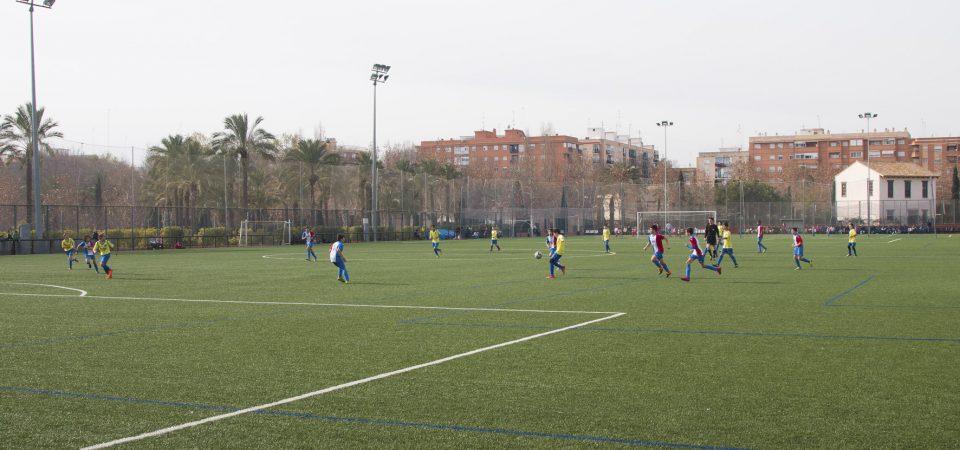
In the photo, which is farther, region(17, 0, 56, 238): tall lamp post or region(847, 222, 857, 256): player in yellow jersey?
region(17, 0, 56, 238): tall lamp post

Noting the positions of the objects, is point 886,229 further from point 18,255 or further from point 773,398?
point 773,398

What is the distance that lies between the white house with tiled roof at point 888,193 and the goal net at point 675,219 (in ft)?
54.5

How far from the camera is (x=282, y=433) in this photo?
742cm

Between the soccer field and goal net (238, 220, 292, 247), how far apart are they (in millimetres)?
42888

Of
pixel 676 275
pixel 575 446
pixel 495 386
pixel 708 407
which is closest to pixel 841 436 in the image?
pixel 708 407

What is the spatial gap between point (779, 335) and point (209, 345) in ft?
28.5

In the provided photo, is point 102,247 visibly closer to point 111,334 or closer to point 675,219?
point 111,334

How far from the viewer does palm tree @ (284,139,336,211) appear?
244ft

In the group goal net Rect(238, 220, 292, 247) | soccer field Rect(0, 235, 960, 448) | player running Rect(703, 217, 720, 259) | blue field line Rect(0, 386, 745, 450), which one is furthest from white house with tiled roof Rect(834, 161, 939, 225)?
blue field line Rect(0, 386, 745, 450)

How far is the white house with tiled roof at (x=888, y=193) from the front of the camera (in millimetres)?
98812

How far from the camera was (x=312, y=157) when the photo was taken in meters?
76.7

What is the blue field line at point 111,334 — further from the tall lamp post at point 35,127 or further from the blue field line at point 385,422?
the tall lamp post at point 35,127

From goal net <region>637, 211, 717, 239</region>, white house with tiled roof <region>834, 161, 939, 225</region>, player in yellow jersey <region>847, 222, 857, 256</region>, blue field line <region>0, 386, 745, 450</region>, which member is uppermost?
white house with tiled roof <region>834, 161, 939, 225</region>

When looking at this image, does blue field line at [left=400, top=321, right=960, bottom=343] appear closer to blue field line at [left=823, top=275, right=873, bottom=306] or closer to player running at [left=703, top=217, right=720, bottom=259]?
blue field line at [left=823, top=275, right=873, bottom=306]
